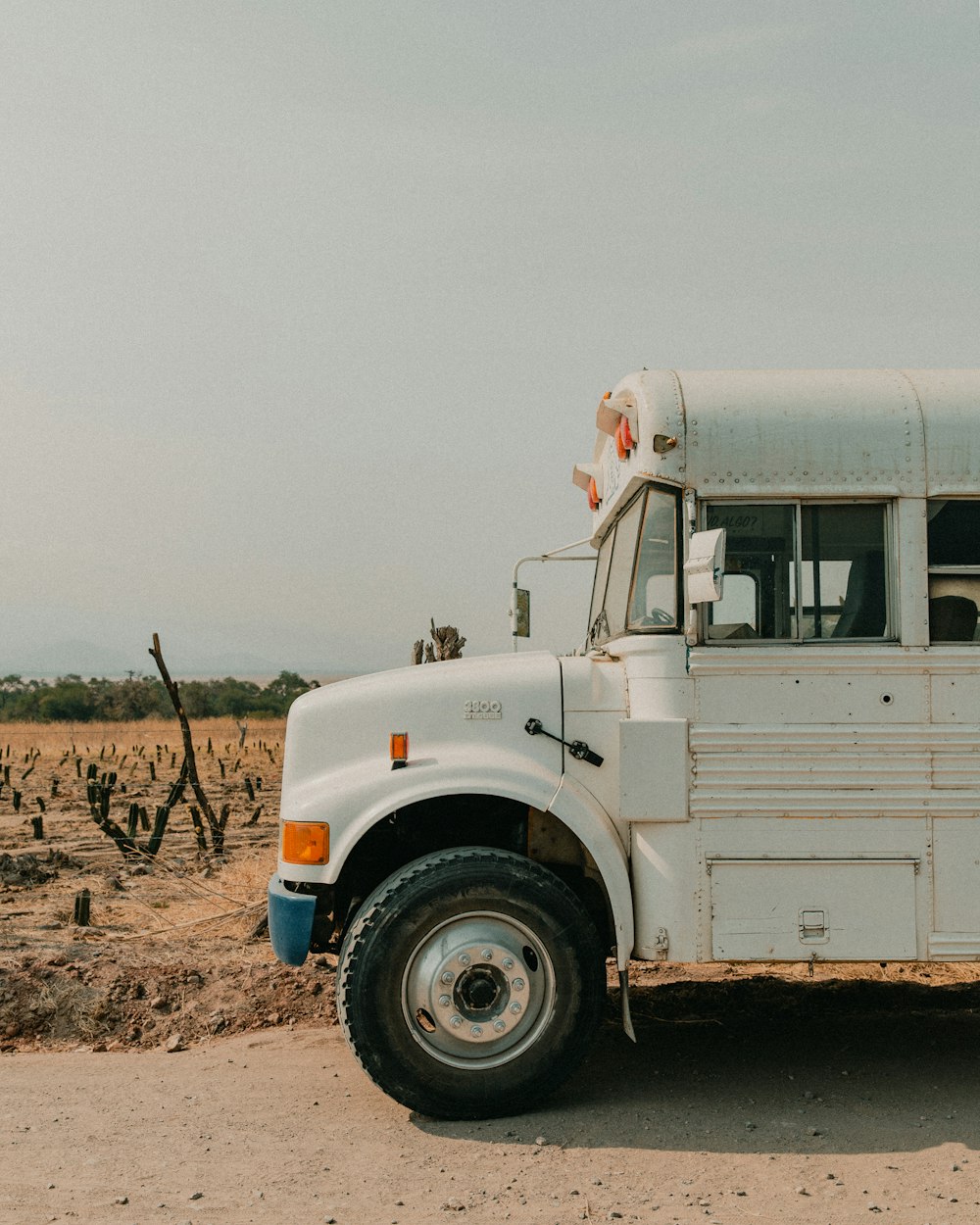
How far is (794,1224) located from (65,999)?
416 cm

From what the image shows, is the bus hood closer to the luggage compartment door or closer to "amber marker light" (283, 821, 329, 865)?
"amber marker light" (283, 821, 329, 865)

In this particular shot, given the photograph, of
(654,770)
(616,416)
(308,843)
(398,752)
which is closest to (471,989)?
(308,843)

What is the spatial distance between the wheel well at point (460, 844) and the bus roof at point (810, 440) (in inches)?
63.5

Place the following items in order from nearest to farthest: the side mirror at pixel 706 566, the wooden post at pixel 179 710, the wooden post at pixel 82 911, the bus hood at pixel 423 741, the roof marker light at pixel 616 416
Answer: the side mirror at pixel 706 566
the bus hood at pixel 423 741
the roof marker light at pixel 616 416
the wooden post at pixel 82 911
the wooden post at pixel 179 710

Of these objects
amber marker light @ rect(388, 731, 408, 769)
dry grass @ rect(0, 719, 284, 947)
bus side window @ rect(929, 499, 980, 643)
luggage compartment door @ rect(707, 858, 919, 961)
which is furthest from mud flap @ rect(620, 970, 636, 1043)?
dry grass @ rect(0, 719, 284, 947)

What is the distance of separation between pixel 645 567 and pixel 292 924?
2092 mm

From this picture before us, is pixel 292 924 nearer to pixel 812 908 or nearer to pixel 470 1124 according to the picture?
pixel 470 1124

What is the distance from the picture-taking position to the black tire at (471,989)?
4.57 metres

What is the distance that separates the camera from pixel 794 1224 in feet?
12.2

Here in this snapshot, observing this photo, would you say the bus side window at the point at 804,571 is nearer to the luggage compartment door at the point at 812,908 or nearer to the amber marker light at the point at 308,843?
the luggage compartment door at the point at 812,908

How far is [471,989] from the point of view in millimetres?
4598

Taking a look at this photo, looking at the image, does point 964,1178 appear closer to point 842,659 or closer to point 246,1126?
point 842,659

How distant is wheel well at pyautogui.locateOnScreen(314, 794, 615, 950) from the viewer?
5.07 m

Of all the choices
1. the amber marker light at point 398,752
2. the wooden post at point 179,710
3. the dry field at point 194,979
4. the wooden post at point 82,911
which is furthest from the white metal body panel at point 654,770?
the wooden post at point 179,710
